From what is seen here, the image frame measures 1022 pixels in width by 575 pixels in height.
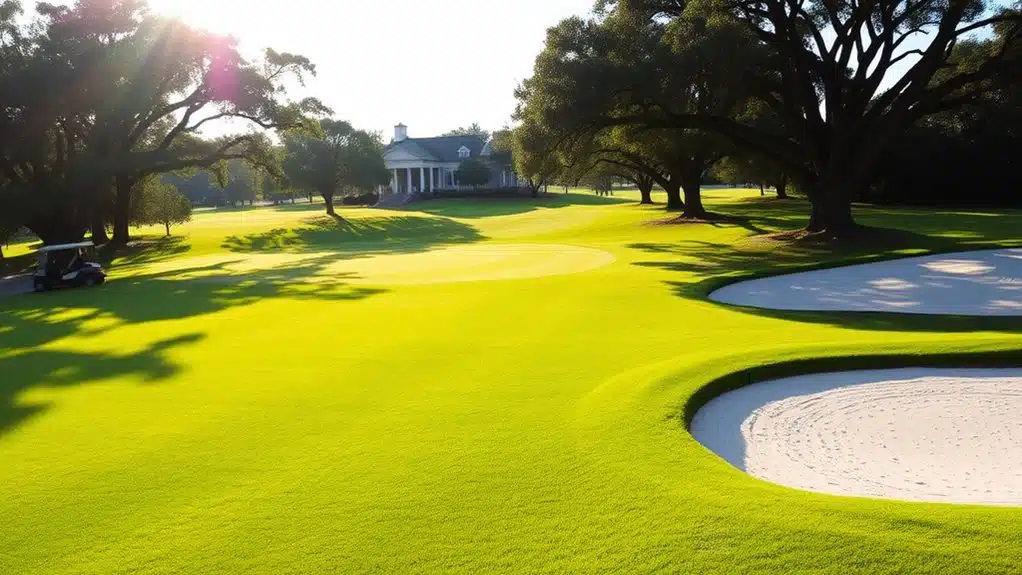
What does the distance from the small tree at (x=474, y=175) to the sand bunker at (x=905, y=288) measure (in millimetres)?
80102

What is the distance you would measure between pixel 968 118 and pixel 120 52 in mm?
53676

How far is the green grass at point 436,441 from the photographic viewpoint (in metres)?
4.34

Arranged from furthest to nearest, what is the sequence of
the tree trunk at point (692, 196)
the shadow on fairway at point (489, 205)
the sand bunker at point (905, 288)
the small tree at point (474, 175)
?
the small tree at point (474, 175) → the shadow on fairway at point (489, 205) → the tree trunk at point (692, 196) → the sand bunker at point (905, 288)

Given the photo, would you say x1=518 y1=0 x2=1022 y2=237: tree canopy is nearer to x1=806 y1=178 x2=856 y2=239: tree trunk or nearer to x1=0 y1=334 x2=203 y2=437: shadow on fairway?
x1=806 y1=178 x2=856 y2=239: tree trunk

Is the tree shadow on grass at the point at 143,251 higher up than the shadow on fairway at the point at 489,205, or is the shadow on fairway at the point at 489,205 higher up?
the shadow on fairway at the point at 489,205

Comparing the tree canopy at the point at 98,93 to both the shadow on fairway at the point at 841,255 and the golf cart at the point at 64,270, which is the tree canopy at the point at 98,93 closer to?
the golf cart at the point at 64,270

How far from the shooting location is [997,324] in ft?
38.5

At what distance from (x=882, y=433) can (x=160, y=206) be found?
176ft

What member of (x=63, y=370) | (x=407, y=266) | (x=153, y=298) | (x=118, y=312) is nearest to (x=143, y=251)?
(x=407, y=266)

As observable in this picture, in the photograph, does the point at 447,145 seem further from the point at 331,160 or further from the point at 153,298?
the point at 153,298

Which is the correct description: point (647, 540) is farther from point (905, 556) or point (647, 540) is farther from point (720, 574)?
point (905, 556)

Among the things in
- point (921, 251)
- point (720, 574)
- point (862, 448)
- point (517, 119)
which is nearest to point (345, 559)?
point (720, 574)

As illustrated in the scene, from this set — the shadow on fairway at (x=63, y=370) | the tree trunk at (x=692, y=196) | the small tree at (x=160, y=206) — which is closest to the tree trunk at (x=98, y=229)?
the small tree at (x=160, y=206)

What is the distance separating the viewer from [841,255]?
24.1 meters
